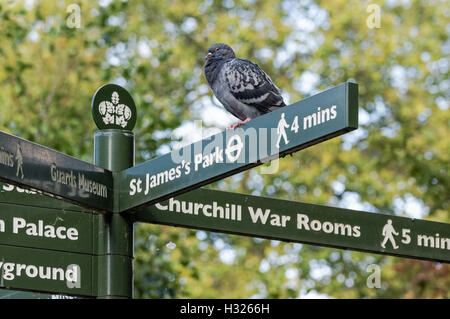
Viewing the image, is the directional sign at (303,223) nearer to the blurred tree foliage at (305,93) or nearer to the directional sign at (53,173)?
the directional sign at (53,173)

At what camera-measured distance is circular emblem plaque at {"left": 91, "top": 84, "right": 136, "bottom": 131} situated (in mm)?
5008

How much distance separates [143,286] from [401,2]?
979cm

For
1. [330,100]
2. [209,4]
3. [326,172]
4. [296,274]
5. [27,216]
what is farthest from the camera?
[209,4]

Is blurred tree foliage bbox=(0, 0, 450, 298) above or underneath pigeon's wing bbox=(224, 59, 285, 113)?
above

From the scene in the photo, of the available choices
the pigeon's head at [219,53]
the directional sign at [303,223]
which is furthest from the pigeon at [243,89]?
the directional sign at [303,223]

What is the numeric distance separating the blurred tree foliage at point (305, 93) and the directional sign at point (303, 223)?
769 centimetres

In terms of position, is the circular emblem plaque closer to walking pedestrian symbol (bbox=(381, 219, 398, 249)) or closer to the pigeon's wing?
the pigeon's wing

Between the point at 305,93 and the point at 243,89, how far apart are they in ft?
36.3

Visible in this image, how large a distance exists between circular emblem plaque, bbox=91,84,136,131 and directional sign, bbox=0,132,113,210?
40 centimetres

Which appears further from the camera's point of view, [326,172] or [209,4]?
[209,4]

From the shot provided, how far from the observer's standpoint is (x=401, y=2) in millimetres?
18578

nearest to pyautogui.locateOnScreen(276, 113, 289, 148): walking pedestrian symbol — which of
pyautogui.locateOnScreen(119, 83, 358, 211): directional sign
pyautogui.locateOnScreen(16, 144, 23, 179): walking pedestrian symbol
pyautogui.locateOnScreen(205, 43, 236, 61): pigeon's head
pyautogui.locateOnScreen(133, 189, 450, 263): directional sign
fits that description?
pyautogui.locateOnScreen(119, 83, 358, 211): directional sign
